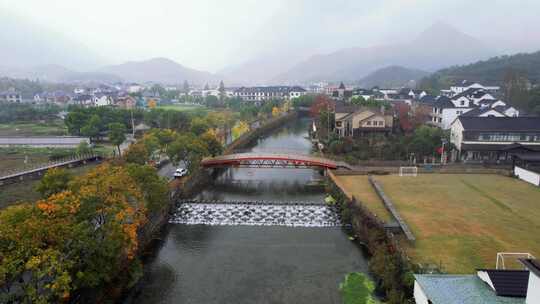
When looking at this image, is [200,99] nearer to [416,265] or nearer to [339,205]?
[339,205]

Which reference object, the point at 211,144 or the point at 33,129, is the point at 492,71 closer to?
the point at 211,144

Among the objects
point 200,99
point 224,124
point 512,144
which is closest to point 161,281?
point 512,144

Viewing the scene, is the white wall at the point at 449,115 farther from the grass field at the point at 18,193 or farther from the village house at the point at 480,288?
the grass field at the point at 18,193

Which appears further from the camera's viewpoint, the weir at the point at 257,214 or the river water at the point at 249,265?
the weir at the point at 257,214

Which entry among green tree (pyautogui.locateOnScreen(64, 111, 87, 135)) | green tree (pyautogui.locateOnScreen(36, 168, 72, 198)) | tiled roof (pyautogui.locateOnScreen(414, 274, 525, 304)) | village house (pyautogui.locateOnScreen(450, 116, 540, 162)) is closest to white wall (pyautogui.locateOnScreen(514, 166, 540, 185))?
village house (pyautogui.locateOnScreen(450, 116, 540, 162))

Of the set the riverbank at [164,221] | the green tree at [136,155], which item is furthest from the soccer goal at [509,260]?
the green tree at [136,155]

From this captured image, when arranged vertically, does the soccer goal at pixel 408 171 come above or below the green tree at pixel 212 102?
below

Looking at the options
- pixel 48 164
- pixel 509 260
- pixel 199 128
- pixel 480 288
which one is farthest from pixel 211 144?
pixel 480 288
